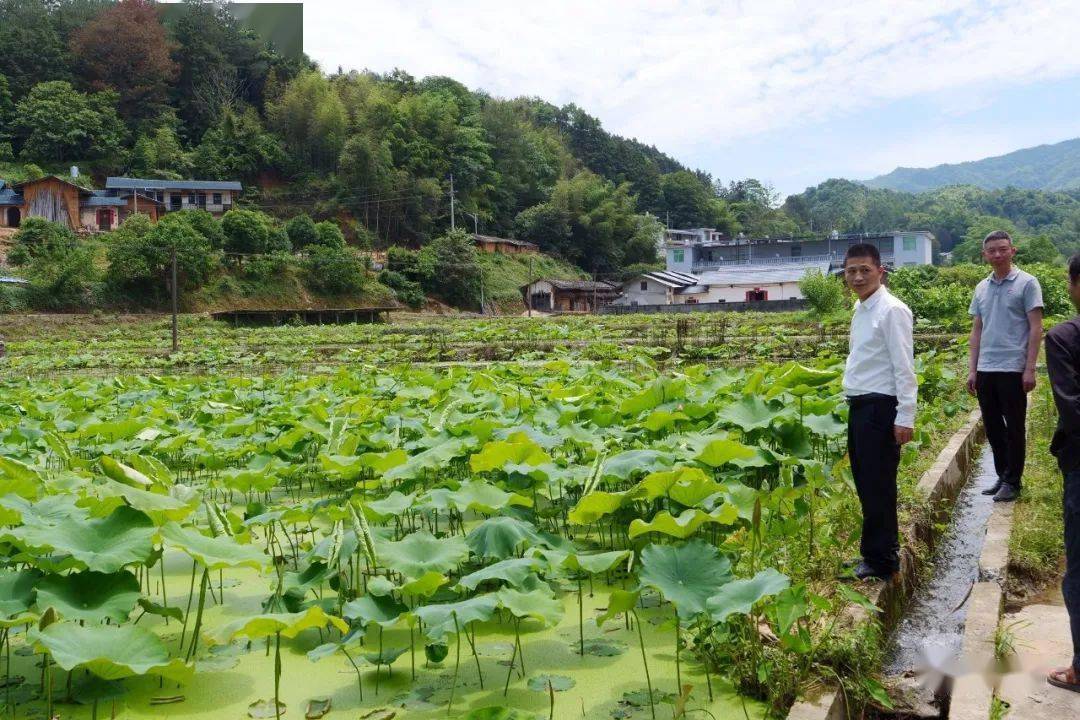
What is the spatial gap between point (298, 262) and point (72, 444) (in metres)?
38.3

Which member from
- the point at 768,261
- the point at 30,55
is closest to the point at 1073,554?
the point at 768,261

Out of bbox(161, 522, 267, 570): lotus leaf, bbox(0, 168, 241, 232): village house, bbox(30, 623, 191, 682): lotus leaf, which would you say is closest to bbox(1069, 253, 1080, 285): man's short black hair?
bbox(161, 522, 267, 570): lotus leaf

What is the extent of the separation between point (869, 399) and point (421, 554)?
1.85 meters

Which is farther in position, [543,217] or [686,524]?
[543,217]

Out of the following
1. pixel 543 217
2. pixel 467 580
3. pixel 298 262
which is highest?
pixel 543 217

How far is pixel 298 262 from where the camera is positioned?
142 feet

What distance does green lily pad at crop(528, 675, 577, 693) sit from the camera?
237 cm

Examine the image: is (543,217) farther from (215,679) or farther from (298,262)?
(215,679)

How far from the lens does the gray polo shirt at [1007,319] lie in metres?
4.57

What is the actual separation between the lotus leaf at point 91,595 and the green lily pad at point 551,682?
3.66ft

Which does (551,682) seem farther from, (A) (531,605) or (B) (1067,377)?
(B) (1067,377)

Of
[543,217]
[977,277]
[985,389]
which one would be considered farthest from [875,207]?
[985,389]

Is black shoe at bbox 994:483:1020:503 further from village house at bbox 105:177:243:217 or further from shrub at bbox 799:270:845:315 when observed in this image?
village house at bbox 105:177:243:217

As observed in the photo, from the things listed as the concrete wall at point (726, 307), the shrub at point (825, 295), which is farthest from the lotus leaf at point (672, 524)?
the concrete wall at point (726, 307)
